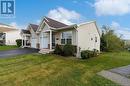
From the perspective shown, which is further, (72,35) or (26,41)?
Result: (26,41)

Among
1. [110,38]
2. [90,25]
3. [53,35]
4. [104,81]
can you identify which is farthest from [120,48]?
[104,81]

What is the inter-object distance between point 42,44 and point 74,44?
843cm

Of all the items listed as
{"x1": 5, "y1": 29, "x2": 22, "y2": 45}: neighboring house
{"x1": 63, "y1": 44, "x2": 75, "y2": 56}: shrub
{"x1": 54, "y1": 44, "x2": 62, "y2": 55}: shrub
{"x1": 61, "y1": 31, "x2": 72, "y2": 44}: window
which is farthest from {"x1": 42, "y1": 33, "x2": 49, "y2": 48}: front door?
{"x1": 5, "y1": 29, "x2": 22, "y2": 45}: neighboring house

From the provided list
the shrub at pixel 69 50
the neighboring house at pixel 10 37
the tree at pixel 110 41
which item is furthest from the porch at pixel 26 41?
the shrub at pixel 69 50

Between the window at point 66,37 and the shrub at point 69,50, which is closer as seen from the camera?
the shrub at point 69,50

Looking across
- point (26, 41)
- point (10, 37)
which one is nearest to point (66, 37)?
point (26, 41)

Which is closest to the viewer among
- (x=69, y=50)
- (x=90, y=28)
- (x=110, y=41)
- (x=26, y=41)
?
(x=69, y=50)

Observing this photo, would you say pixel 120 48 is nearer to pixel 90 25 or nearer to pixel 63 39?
pixel 90 25

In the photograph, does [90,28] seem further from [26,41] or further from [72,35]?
[26,41]

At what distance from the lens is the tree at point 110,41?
32.5 m

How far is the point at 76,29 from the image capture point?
71.1ft

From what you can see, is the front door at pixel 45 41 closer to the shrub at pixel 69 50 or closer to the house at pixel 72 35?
the house at pixel 72 35

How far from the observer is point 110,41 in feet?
108

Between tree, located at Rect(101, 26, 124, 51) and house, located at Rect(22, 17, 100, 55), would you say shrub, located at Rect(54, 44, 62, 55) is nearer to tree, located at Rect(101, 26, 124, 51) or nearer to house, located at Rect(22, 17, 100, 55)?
house, located at Rect(22, 17, 100, 55)
